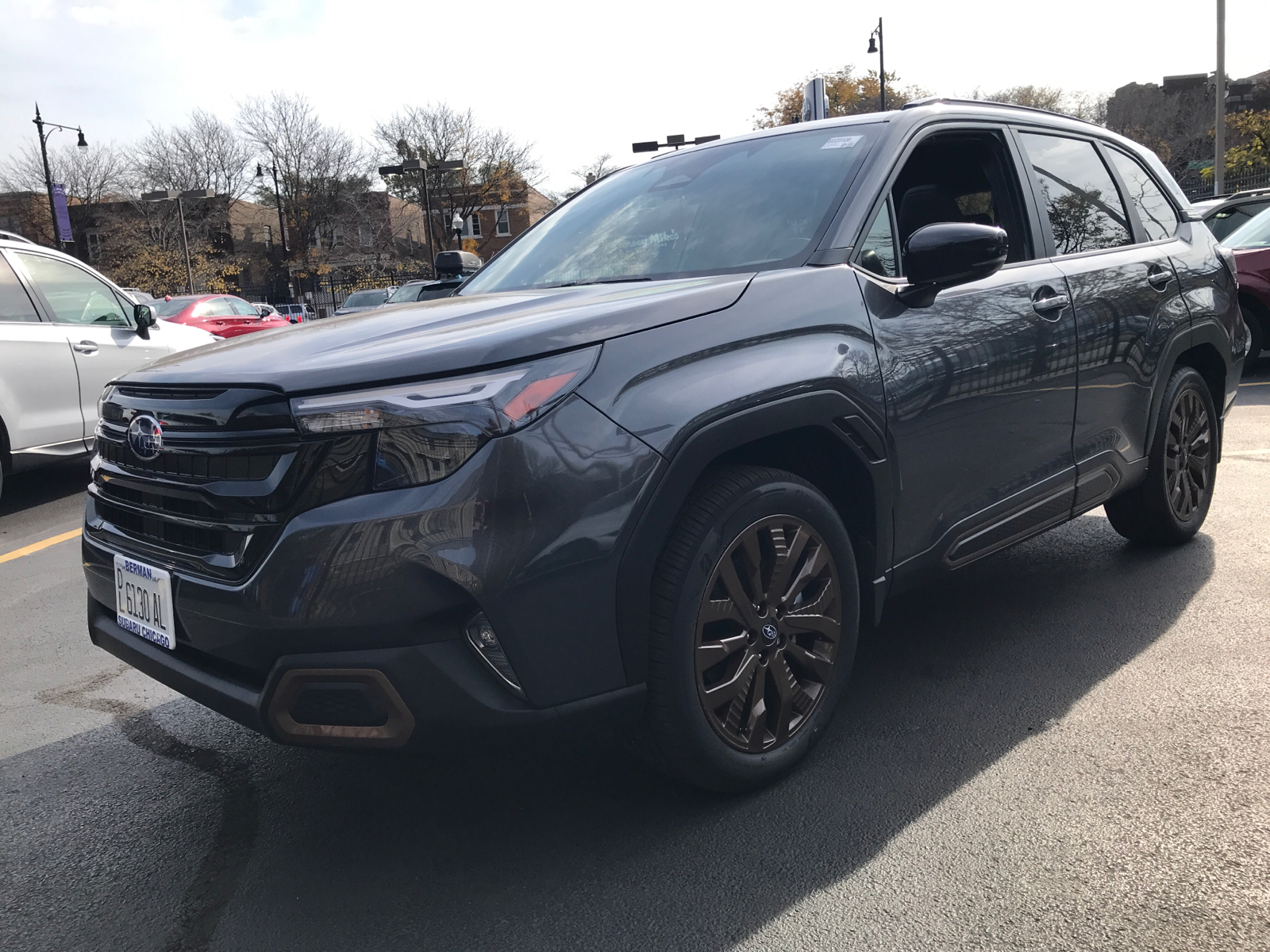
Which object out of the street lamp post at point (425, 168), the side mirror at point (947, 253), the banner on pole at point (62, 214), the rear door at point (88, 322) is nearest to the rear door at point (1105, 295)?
the side mirror at point (947, 253)

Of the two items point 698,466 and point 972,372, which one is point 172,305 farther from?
point 698,466

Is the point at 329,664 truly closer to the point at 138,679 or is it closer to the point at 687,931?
the point at 687,931

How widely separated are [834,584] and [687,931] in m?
1.01

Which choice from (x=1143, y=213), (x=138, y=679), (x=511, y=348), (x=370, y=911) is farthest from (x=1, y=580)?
(x=1143, y=213)

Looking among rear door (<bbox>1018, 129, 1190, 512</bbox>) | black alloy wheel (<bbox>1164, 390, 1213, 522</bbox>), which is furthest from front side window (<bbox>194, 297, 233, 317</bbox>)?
black alloy wheel (<bbox>1164, 390, 1213, 522</bbox>)

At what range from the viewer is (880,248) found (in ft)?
10.0

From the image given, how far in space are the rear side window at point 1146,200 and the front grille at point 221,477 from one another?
364cm

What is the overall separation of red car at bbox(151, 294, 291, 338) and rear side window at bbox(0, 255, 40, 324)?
35.4 ft

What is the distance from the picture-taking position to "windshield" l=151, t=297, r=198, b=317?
18.2 metres

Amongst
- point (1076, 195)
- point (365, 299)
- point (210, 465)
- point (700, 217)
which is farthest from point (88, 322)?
point (365, 299)

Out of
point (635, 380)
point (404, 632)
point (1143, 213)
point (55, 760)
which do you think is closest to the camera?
point (404, 632)

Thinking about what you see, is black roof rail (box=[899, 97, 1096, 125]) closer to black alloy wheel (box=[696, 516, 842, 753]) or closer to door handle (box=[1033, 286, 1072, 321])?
door handle (box=[1033, 286, 1072, 321])

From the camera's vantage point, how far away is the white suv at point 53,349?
269 inches

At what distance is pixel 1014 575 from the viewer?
4.55 metres
